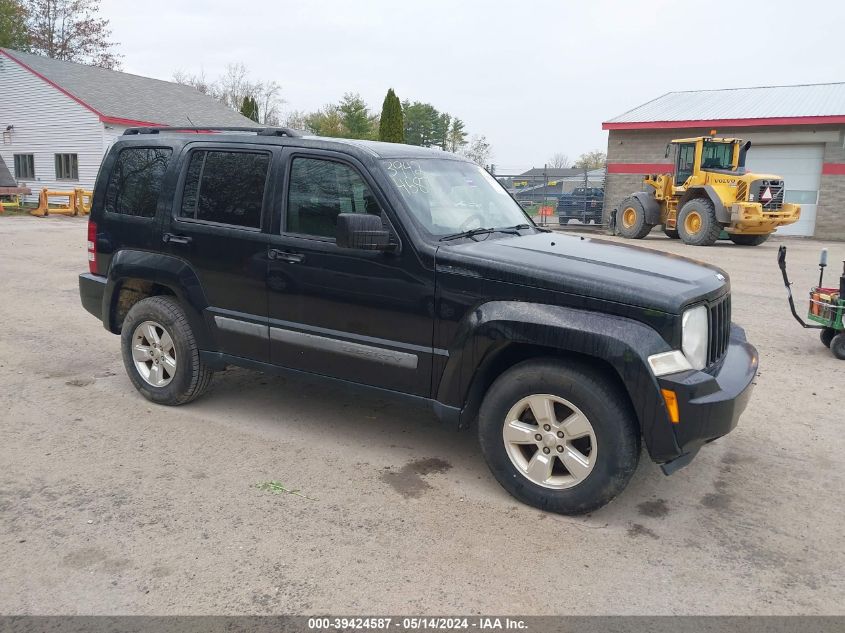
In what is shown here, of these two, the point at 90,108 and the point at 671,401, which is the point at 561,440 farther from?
the point at 90,108

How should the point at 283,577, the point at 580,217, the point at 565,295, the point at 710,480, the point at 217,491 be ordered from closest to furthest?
the point at 283,577 < the point at 565,295 < the point at 217,491 < the point at 710,480 < the point at 580,217

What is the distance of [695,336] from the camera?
360cm

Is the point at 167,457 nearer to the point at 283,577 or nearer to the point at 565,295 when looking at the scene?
the point at 283,577

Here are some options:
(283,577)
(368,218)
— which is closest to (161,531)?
(283,577)

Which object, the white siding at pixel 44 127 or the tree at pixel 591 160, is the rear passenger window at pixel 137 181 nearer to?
the white siding at pixel 44 127

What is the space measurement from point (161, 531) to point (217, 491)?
0.49m

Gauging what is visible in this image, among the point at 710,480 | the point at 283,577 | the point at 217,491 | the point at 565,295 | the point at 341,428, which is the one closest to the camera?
the point at 283,577

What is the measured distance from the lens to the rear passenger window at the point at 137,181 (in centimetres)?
512

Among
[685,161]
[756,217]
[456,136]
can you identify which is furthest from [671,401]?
[456,136]

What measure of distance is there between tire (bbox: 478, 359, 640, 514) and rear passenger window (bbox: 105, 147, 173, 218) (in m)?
2.98

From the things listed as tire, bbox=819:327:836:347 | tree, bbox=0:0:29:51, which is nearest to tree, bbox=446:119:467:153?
tree, bbox=0:0:29:51

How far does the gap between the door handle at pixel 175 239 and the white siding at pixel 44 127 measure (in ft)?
80.6

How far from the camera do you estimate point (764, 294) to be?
10.8 m

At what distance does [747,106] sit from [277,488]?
1027 inches
